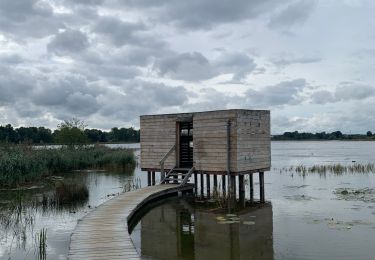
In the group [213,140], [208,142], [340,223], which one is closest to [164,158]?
[208,142]

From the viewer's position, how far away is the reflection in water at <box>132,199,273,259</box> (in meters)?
10.9

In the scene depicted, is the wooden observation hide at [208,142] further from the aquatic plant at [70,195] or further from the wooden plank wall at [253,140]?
the aquatic plant at [70,195]

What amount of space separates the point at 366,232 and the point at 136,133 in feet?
313

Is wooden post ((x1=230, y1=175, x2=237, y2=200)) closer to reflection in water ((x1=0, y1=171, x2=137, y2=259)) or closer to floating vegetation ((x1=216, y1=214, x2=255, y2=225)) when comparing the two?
floating vegetation ((x1=216, y1=214, x2=255, y2=225))

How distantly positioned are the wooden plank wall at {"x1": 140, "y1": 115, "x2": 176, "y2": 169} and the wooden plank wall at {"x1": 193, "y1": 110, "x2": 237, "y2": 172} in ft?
5.52

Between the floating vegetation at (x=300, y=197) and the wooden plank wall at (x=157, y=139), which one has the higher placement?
the wooden plank wall at (x=157, y=139)

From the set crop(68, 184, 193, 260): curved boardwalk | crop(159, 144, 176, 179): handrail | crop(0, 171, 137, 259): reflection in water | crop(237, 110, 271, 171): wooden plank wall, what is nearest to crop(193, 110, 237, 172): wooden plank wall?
crop(237, 110, 271, 171): wooden plank wall

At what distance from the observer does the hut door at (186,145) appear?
72.5ft

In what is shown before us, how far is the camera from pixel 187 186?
20266mm

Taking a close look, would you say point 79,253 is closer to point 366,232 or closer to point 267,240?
point 267,240

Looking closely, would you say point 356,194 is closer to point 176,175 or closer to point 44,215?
point 176,175

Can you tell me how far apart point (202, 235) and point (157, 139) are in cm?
974

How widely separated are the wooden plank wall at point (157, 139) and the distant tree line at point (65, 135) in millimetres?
11841

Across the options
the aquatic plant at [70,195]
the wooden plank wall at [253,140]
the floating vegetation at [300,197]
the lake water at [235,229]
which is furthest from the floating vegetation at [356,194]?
the aquatic plant at [70,195]
